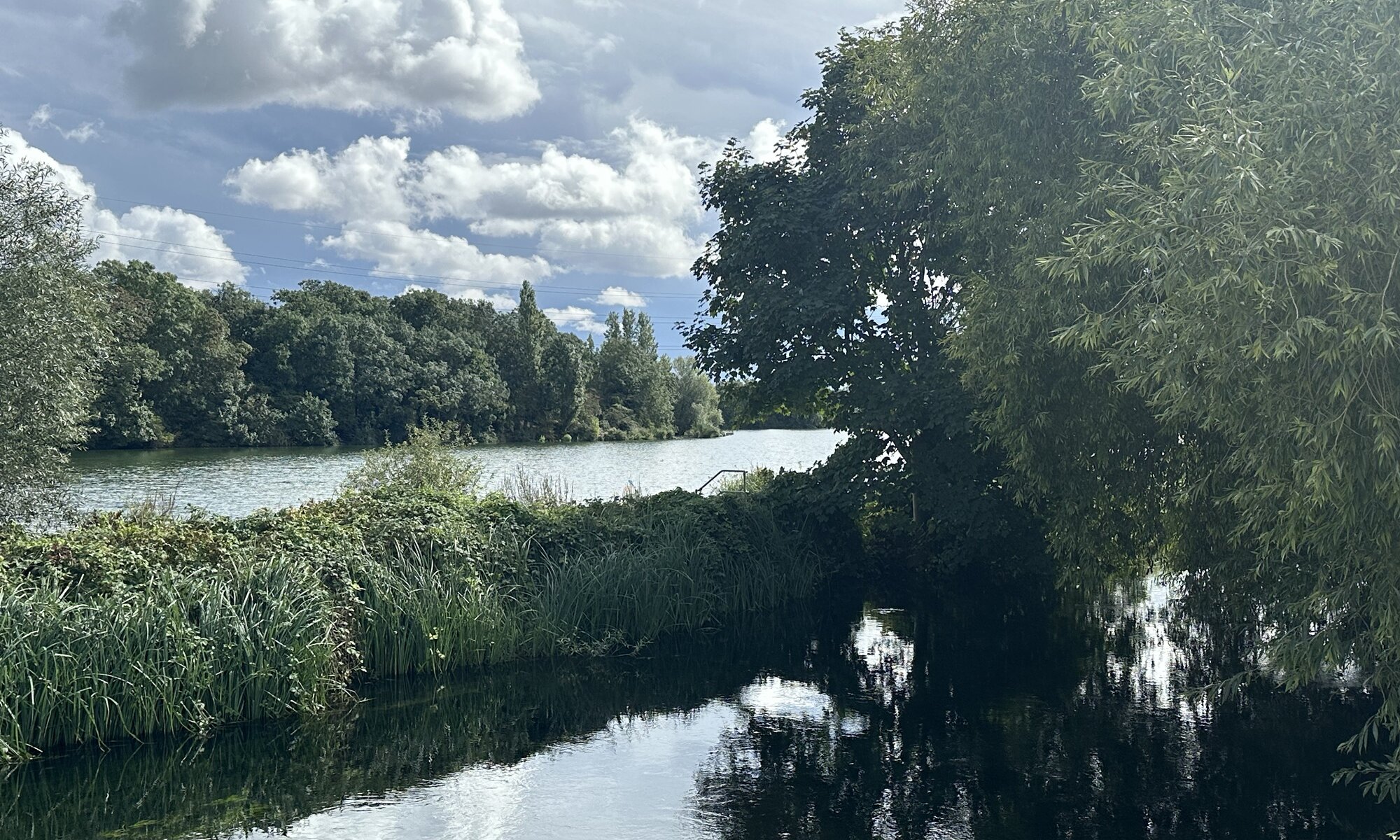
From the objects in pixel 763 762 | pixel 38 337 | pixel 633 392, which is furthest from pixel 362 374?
Answer: pixel 763 762

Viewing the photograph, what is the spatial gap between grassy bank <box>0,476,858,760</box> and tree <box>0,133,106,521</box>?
541 centimetres

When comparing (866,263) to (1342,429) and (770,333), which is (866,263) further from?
(1342,429)

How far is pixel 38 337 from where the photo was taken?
1730 centimetres

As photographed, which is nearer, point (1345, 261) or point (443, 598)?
point (1345, 261)

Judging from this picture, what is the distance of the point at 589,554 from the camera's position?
1341cm

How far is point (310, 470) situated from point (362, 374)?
31733 mm

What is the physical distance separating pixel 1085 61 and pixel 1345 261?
17.2 feet

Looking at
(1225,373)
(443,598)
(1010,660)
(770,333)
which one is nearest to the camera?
(1225,373)

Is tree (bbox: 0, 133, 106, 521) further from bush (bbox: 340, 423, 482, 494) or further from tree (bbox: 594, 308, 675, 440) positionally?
tree (bbox: 594, 308, 675, 440)

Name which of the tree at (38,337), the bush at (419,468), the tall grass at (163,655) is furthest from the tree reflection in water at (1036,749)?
the tree at (38,337)

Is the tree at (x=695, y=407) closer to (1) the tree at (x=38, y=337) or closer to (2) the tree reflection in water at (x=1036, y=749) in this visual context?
(1) the tree at (x=38, y=337)

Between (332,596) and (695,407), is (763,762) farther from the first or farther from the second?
(695,407)

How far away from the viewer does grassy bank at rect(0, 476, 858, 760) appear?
848cm

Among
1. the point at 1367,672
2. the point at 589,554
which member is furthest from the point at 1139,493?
the point at 589,554
